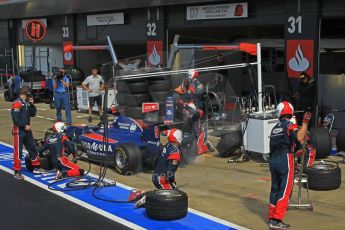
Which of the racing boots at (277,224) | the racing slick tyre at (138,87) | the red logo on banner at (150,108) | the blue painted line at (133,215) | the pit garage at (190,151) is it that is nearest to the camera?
the racing boots at (277,224)

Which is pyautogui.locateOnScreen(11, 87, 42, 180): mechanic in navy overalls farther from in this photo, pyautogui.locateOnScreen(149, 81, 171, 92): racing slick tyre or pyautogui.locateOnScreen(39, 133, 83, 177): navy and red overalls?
pyautogui.locateOnScreen(149, 81, 171, 92): racing slick tyre

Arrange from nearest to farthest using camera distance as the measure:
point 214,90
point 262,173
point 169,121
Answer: point 262,173
point 169,121
point 214,90

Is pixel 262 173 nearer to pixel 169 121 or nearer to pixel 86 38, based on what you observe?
pixel 169 121

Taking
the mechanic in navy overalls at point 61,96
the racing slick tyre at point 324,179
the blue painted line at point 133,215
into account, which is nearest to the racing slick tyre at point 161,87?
the mechanic in navy overalls at point 61,96

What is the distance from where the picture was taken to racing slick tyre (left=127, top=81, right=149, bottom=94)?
13.2m

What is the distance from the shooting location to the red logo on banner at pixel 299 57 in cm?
1352

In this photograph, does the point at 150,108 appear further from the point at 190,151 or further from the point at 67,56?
the point at 67,56

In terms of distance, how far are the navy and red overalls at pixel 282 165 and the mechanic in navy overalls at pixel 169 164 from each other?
63.3 inches

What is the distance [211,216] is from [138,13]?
13743 mm

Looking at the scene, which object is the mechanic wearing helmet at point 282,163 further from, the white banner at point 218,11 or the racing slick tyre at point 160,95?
the white banner at point 218,11

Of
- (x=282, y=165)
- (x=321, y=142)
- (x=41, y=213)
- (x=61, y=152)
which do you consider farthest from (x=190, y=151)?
(x=282, y=165)

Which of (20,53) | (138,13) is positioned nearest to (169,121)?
(138,13)

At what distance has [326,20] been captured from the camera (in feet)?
44.9

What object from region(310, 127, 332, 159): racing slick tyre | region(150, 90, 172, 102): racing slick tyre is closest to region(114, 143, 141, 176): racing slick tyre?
region(150, 90, 172, 102): racing slick tyre
